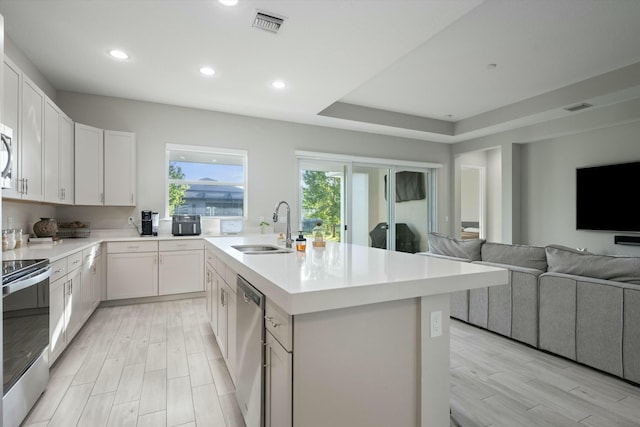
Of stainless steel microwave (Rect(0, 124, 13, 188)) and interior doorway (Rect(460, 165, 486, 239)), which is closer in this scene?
stainless steel microwave (Rect(0, 124, 13, 188))

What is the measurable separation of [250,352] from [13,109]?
2.60 meters

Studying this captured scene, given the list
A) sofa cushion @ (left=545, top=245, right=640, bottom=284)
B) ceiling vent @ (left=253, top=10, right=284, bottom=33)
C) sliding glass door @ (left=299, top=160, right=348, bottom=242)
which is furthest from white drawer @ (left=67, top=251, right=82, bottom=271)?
sofa cushion @ (left=545, top=245, right=640, bottom=284)

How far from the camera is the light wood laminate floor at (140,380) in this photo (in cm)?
184

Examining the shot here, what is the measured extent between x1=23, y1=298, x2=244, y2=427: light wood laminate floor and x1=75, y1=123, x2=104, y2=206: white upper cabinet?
1511 millimetres

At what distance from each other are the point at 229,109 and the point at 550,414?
480 cm

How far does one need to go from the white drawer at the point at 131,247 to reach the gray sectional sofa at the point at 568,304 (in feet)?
12.2

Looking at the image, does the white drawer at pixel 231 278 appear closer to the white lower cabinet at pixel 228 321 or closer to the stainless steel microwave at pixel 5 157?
the white lower cabinet at pixel 228 321

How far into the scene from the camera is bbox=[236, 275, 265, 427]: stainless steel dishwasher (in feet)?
4.61

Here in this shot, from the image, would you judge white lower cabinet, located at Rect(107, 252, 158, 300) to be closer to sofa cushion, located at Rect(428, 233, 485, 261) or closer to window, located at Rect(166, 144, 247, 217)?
window, located at Rect(166, 144, 247, 217)

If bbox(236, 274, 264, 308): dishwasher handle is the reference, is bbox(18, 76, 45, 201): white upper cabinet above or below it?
above

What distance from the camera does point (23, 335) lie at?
5.60ft

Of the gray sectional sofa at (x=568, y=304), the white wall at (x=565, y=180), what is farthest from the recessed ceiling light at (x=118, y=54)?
the white wall at (x=565, y=180)

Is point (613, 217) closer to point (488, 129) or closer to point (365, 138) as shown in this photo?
point (488, 129)

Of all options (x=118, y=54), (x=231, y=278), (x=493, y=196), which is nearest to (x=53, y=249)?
(x=231, y=278)
